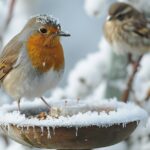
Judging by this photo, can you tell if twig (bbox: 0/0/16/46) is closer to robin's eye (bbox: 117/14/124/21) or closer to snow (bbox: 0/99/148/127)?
snow (bbox: 0/99/148/127)

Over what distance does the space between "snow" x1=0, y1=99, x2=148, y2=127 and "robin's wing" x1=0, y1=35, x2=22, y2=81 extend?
27 centimetres

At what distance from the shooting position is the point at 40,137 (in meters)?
2.93

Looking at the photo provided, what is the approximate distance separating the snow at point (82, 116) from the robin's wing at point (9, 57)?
0.87ft

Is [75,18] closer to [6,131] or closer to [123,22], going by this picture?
[123,22]

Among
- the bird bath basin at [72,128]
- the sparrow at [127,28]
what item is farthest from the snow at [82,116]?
the sparrow at [127,28]

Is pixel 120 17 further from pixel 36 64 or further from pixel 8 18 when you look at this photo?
pixel 36 64

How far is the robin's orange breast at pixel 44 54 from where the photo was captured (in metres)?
3.46

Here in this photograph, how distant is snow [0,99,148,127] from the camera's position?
9.47 ft

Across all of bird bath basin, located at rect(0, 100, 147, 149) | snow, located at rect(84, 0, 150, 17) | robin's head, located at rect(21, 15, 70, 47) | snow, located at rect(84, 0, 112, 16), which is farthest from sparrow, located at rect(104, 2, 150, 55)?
bird bath basin, located at rect(0, 100, 147, 149)

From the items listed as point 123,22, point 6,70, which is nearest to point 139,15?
point 123,22

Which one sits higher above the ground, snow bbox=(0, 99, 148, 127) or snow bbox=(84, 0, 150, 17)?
snow bbox=(84, 0, 150, 17)

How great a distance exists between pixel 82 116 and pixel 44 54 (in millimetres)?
630

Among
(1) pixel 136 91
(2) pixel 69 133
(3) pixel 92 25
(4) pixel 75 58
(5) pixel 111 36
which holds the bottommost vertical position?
(2) pixel 69 133

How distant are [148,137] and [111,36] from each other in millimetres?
1541
